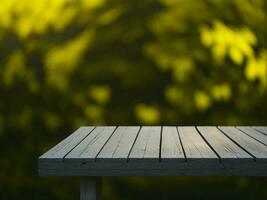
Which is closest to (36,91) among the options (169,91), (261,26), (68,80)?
(68,80)

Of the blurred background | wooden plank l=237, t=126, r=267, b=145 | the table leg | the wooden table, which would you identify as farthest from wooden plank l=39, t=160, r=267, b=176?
the blurred background

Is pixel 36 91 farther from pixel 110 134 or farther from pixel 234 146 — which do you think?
pixel 234 146

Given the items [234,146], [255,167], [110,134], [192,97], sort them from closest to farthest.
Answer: [255,167] → [234,146] → [110,134] → [192,97]

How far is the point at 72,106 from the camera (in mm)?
4047

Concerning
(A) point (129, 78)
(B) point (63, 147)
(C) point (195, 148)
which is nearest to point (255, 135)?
(C) point (195, 148)

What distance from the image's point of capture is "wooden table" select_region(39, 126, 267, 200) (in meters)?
2.26

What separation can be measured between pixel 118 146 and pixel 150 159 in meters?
Answer: 0.37

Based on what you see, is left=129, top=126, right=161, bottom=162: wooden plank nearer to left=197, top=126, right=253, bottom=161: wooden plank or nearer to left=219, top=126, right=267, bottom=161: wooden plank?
left=197, top=126, right=253, bottom=161: wooden plank

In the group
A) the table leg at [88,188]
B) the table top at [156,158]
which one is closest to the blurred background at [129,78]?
the table top at [156,158]

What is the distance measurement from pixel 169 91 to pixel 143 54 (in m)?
0.31

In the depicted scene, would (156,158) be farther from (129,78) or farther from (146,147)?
(129,78)

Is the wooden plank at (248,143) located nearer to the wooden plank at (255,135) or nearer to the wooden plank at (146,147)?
the wooden plank at (255,135)

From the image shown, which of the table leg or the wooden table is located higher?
the wooden table

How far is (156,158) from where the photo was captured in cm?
227
